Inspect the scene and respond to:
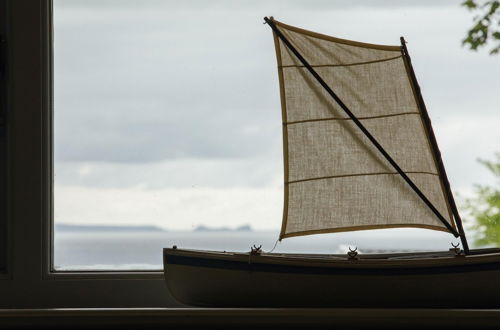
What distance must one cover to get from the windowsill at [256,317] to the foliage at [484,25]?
0.62 m

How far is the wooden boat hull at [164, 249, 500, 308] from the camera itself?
1.34 m

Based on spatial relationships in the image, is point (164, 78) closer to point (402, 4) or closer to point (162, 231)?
point (162, 231)

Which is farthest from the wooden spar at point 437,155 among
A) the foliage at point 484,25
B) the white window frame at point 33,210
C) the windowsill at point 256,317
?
the white window frame at point 33,210

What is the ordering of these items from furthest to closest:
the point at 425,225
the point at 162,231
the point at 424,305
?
the point at 162,231 < the point at 425,225 < the point at 424,305

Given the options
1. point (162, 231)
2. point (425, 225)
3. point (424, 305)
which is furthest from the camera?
point (162, 231)

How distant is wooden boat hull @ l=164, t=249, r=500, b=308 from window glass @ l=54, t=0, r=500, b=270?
0.25m

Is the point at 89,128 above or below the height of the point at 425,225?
above

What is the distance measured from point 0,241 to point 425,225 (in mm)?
865

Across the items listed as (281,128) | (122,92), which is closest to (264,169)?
(281,128)

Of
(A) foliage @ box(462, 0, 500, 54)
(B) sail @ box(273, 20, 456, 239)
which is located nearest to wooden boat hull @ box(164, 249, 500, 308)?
(B) sail @ box(273, 20, 456, 239)

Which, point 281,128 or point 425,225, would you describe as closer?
point 425,225

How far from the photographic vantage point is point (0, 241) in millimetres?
1557

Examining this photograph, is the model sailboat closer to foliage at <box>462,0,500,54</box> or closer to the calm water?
the calm water

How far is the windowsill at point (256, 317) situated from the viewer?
52.1 inches
